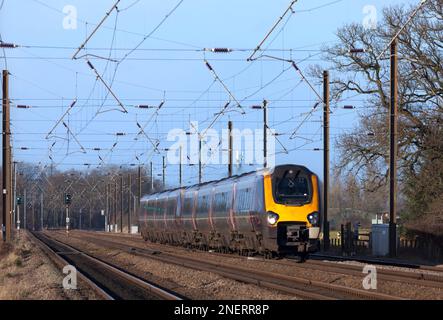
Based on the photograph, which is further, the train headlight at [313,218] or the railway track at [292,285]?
the train headlight at [313,218]

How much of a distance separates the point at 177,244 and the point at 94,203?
291 ft

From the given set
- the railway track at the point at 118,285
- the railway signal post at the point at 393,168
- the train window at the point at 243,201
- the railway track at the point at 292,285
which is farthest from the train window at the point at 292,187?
the railway track at the point at 118,285

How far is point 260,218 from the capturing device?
27.8m

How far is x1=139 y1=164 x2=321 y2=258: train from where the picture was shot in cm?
2691

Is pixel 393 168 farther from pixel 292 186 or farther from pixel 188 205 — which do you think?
pixel 188 205

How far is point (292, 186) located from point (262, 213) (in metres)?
1.39

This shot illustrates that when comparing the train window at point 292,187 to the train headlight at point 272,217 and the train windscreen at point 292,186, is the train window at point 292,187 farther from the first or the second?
the train headlight at point 272,217

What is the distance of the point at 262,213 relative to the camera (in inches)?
1080

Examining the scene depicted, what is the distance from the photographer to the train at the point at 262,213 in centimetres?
2691

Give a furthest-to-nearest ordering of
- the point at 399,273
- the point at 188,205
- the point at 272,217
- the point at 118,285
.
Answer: the point at 188,205 < the point at 272,217 < the point at 399,273 < the point at 118,285

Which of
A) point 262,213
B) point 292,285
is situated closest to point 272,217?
point 262,213

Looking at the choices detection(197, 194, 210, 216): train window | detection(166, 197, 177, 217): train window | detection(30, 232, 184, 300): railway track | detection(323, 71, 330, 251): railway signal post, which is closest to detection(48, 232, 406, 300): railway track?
detection(30, 232, 184, 300): railway track

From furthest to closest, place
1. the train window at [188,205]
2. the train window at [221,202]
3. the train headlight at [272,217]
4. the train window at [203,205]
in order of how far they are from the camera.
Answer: the train window at [188,205]
the train window at [203,205]
the train window at [221,202]
the train headlight at [272,217]
